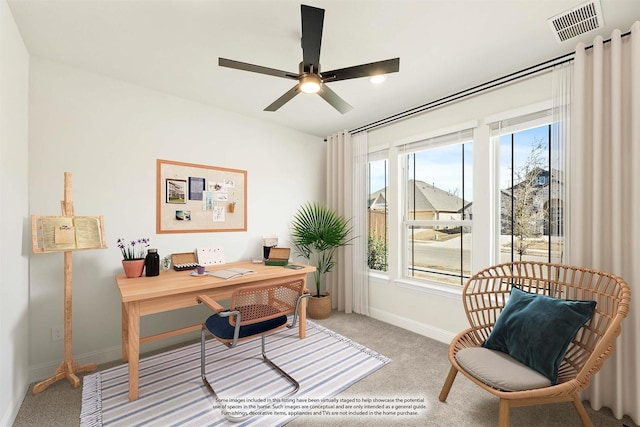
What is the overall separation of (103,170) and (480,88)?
349cm

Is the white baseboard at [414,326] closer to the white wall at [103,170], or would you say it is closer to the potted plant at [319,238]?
the potted plant at [319,238]

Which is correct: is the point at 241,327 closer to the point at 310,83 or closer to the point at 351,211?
the point at 310,83

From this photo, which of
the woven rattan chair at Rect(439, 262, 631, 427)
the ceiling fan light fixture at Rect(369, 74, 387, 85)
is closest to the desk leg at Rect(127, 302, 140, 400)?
the woven rattan chair at Rect(439, 262, 631, 427)

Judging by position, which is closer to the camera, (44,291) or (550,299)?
(550,299)

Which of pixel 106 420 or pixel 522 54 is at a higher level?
pixel 522 54

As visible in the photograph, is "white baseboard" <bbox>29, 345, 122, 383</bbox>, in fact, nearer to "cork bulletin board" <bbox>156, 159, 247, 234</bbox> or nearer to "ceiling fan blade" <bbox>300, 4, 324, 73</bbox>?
"cork bulletin board" <bbox>156, 159, 247, 234</bbox>

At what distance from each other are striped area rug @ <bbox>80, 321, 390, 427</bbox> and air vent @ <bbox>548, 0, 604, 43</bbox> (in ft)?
9.08

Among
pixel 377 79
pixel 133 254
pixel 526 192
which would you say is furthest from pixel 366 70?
pixel 133 254

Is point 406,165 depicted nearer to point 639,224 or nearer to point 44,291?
point 639,224

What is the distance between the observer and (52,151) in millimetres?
2273

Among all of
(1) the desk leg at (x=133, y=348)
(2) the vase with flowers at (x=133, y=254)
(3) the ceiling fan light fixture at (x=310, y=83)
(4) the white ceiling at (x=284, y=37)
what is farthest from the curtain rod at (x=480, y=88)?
(1) the desk leg at (x=133, y=348)

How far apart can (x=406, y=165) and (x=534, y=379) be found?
2418mm

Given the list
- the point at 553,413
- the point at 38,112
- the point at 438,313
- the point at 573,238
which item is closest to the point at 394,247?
the point at 438,313

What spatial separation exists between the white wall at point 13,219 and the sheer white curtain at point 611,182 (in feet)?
12.0
